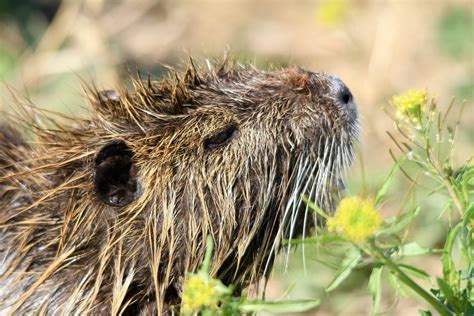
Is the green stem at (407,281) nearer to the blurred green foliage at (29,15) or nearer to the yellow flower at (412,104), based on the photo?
the yellow flower at (412,104)

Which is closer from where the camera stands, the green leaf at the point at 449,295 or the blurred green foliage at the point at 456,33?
the green leaf at the point at 449,295

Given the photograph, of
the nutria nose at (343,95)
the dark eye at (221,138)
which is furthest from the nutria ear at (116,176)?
the nutria nose at (343,95)

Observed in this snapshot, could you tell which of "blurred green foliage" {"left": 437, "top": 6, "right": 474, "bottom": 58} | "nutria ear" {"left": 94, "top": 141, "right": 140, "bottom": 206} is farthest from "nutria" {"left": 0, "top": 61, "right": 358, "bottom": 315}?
"blurred green foliage" {"left": 437, "top": 6, "right": 474, "bottom": 58}

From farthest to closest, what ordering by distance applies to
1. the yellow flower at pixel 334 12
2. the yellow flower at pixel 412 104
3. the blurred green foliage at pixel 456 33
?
the blurred green foliage at pixel 456 33 → the yellow flower at pixel 334 12 → the yellow flower at pixel 412 104

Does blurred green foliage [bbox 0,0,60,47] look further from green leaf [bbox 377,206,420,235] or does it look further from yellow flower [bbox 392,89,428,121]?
green leaf [bbox 377,206,420,235]

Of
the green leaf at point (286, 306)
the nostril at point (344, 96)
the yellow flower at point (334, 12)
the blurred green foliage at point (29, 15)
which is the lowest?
the green leaf at point (286, 306)

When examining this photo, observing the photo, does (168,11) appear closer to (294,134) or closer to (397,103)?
(294,134)

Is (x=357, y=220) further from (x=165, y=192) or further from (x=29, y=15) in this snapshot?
(x=29, y=15)

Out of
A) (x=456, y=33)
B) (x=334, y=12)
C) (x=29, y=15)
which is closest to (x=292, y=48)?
(x=456, y=33)
